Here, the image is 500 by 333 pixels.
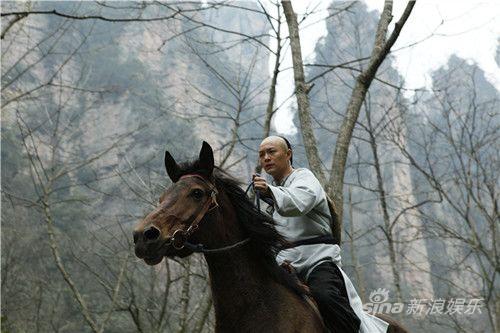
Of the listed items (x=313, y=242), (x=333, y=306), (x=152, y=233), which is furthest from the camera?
(x=313, y=242)

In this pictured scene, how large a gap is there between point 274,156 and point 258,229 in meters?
0.67

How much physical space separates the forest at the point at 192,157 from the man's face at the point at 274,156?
14.5 inches

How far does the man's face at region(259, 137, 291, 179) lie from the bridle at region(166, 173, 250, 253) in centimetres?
66

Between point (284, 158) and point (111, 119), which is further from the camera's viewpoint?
point (111, 119)

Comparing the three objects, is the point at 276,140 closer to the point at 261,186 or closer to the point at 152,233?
the point at 261,186

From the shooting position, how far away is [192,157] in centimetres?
316

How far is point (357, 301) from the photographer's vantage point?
341cm

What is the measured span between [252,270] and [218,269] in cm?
21

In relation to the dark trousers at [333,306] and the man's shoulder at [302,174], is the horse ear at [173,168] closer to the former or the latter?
the man's shoulder at [302,174]

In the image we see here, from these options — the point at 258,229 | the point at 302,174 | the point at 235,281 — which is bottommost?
the point at 235,281

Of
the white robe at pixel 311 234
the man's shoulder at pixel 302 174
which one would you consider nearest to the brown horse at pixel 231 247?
the white robe at pixel 311 234

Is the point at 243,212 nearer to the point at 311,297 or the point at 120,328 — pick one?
the point at 311,297

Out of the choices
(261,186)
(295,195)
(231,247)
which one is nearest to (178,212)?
(231,247)

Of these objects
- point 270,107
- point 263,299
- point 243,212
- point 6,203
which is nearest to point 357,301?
point 263,299
